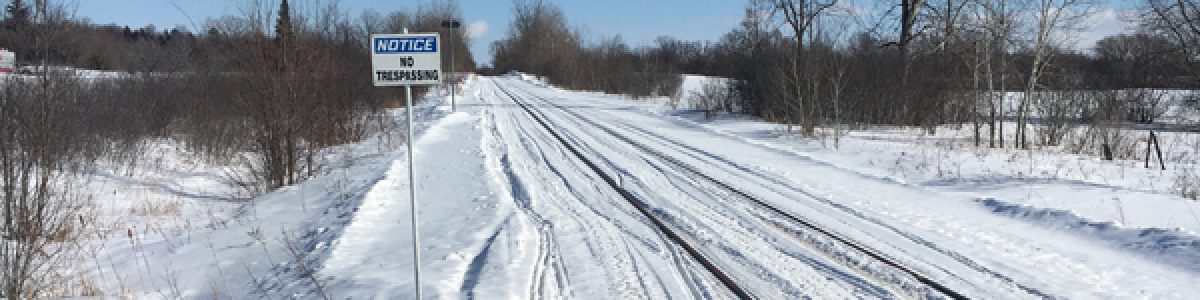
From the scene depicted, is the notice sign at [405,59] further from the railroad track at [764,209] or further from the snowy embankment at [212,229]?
the railroad track at [764,209]

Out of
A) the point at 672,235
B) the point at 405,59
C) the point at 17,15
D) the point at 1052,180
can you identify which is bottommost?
the point at 672,235

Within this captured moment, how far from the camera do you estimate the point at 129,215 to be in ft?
31.1

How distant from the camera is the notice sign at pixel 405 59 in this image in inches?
190

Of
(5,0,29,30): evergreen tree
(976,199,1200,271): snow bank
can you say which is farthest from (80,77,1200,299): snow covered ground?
(5,0,29,30): evergreen tree

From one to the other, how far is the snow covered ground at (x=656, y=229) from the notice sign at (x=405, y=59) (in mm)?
1587

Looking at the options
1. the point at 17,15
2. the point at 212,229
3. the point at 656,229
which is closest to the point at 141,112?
the point at 212,229

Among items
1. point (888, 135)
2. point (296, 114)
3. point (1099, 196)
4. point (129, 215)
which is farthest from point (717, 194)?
point (888, 135)

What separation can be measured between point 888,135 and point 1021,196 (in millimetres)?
9317

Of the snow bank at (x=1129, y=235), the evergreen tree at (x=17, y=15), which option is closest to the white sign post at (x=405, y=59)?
the evergreen tree at (x=17, y=15)

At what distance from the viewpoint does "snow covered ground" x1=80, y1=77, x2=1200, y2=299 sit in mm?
5551

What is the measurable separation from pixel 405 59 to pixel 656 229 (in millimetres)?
3380

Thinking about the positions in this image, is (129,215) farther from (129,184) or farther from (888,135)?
(888,135)

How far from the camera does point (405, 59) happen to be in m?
4.87

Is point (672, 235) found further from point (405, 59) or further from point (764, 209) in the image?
point (405, 59)
